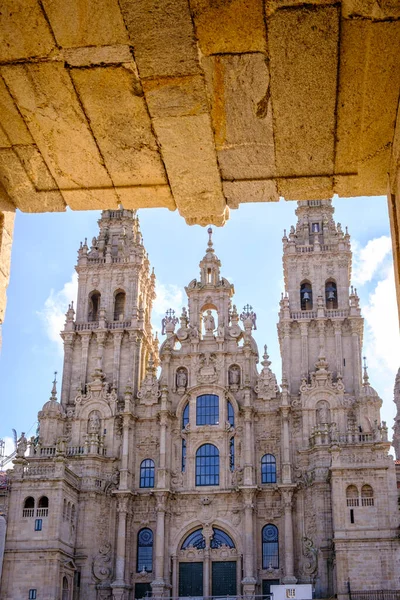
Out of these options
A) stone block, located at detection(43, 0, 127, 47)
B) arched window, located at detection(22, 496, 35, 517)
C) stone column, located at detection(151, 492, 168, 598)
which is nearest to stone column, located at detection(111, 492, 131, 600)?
stone column, located at detection(151, 492, 168, 598)

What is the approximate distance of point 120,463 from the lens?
130 feet

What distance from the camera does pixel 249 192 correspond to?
6.70 metres

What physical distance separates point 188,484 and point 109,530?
441 cm

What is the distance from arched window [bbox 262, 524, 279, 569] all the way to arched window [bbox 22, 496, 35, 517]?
1104cm

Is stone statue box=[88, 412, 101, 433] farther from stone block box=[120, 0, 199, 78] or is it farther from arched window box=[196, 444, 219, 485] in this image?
stone block box=[120, 0, 199, 78]

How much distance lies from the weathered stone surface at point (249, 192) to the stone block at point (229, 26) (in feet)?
4.45

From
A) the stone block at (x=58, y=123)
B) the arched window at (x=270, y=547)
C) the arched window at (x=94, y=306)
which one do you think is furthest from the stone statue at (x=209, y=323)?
the stone block at (x=58, y=123)

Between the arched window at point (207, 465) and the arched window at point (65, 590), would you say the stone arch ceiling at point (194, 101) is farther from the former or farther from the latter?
the arched window at point (207, 465)

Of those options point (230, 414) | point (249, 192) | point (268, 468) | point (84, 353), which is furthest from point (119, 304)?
point (249, 192)

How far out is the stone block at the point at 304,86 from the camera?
17.1ft

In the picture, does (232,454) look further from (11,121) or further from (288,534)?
(11,121)

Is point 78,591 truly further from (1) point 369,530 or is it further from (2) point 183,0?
(2) point 183,0

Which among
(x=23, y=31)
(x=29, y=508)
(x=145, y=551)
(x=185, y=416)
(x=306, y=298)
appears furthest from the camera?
(x=306, y=298)

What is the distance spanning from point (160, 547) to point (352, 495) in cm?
955
